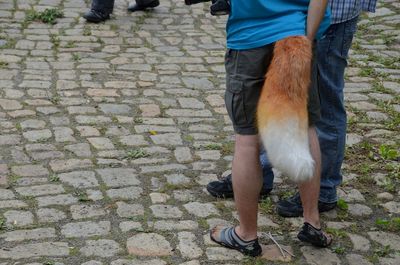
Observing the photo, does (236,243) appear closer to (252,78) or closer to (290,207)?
(290,207)

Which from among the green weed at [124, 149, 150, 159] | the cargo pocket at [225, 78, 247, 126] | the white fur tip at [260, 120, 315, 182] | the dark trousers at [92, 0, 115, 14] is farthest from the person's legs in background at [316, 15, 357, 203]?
the dark trousers at [92, 0, 115, 14]

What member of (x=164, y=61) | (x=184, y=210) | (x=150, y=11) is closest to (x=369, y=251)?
(x=184, y=210)

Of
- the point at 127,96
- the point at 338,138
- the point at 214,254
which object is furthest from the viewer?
the point at 127,96

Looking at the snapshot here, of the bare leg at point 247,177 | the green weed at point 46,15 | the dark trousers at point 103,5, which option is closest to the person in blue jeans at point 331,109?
the bare leg at point 247,177

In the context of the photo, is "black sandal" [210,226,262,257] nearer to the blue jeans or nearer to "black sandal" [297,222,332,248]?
"black sandal" [297,222,332,248]

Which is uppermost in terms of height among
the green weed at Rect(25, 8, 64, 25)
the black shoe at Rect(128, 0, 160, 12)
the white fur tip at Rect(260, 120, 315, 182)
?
the white fur tip at Rect(260, 120, 315, 182)

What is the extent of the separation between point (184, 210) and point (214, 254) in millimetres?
506

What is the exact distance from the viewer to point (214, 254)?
3.72 m

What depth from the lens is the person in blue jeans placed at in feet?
12.6

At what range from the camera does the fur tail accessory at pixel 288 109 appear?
10.2 ft

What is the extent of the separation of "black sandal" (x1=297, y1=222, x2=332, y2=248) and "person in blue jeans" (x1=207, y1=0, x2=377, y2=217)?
32cm

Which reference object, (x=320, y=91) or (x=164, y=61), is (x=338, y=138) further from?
(x=164, y=61)

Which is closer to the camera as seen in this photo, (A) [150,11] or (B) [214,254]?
(B) [214,254]

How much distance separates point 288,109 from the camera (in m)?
3.13
